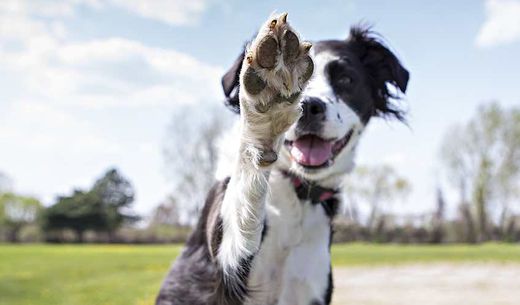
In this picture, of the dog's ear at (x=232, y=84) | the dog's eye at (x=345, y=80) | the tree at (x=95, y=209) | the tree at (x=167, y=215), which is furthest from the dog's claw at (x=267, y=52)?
the tree at (x=167, y=215)

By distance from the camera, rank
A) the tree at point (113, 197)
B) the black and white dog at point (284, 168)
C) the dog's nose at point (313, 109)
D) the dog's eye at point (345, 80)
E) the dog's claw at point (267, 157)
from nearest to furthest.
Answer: the black and white dog at point (284, 168) → the dog's claw at point (267, 157) → the dog's nose at point (313, 109) → the dog's eye at point (345, 80) → the tree at point (113, 197)

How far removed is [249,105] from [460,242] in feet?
161

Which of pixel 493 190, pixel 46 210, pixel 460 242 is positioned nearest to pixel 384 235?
pixel 460 242

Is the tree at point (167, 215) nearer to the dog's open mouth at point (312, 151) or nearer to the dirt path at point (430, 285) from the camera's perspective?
the dirt path at point (430, 285)

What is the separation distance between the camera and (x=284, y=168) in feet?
11.9

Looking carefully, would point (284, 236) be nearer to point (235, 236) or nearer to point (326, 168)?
point (326, 168)

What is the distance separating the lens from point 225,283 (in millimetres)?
3045

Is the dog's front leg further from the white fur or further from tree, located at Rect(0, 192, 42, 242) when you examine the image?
tree, located at Rect(0, 192, 42, 242)

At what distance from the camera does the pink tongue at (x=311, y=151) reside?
140 inches

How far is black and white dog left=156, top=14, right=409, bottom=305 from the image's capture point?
215cm

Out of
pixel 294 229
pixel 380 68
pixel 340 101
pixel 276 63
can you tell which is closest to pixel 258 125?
pixel 276 63

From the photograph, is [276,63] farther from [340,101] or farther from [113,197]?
[113,197]

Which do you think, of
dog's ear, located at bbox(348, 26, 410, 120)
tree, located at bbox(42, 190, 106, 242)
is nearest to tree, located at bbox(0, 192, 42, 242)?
tree, located at bbox(42, 190, 106, 242)

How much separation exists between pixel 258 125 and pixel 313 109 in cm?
126
